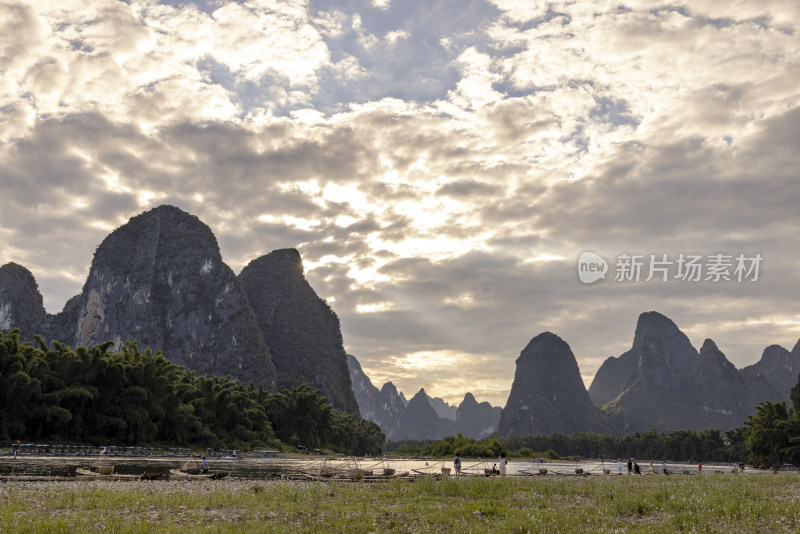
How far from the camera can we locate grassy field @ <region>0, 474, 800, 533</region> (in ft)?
52.7

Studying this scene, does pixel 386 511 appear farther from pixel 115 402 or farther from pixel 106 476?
pixel 115 402

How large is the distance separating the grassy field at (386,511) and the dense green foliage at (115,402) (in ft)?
136

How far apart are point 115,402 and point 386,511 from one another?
6587 cm

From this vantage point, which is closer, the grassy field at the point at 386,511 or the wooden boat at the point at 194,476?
the grassy field at the point at 386,511

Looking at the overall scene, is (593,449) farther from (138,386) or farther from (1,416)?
(1,416)

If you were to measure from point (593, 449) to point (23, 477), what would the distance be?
7422 inches

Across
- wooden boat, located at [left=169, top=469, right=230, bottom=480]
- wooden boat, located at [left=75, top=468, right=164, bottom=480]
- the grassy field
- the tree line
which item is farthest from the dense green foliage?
the grassy field

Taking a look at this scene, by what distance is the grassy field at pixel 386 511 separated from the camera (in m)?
16.1

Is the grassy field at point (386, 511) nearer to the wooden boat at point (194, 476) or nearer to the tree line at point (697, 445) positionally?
the wooden boat at point (194, 476)

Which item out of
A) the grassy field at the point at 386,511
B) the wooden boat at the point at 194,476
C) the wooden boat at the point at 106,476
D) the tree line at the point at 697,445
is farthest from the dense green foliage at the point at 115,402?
the grassy field at the point at 386,511

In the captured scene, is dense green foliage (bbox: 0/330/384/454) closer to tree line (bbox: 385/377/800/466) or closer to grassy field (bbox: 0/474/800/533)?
tree line (bbox: 385/377/800/466)

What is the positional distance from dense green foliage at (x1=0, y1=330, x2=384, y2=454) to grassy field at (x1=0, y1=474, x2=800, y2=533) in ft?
136

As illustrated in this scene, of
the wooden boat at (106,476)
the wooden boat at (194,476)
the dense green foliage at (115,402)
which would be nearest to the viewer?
the wooden boat at (106,476)

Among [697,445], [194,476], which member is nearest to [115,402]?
[194,476]
